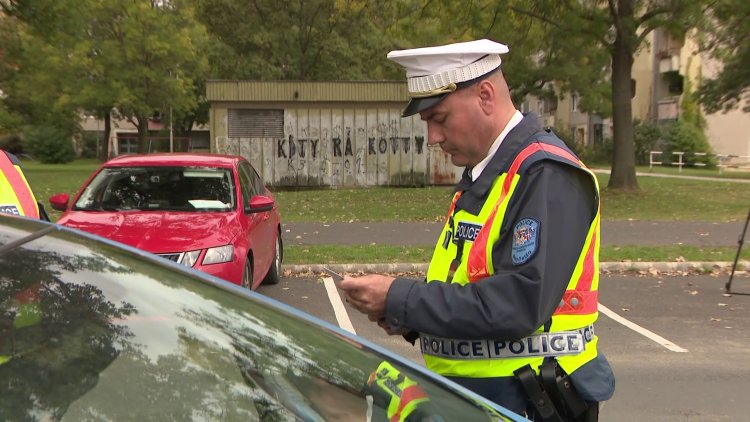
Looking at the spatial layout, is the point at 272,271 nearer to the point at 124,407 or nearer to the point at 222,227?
the point at 222,227

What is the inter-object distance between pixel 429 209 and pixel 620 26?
6.28 metres

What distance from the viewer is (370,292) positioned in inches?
73.1

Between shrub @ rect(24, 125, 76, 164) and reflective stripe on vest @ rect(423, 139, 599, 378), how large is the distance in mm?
51780

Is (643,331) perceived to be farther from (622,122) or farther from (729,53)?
(729,53)

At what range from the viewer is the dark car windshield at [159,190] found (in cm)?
668

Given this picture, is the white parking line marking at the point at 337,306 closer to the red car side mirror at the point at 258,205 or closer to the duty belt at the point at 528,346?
the red car side mirror at the point at 258,205

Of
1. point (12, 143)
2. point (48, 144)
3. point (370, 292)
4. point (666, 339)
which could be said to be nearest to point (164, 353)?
point (370, 292)

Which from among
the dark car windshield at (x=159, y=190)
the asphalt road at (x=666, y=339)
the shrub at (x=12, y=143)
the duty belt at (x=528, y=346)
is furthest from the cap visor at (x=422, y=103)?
the shrub at (x=12, y=143)

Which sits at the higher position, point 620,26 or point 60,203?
point 620,26

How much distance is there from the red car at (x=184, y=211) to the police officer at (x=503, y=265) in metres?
4.13

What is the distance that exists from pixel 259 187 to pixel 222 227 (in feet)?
7.05

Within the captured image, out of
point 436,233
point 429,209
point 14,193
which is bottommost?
point 436,233

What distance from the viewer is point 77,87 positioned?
29094 mm

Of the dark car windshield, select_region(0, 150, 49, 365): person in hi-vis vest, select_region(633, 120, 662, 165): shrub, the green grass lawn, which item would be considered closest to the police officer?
select_region(0, 150, 49, 365): person in hi-vis vest
